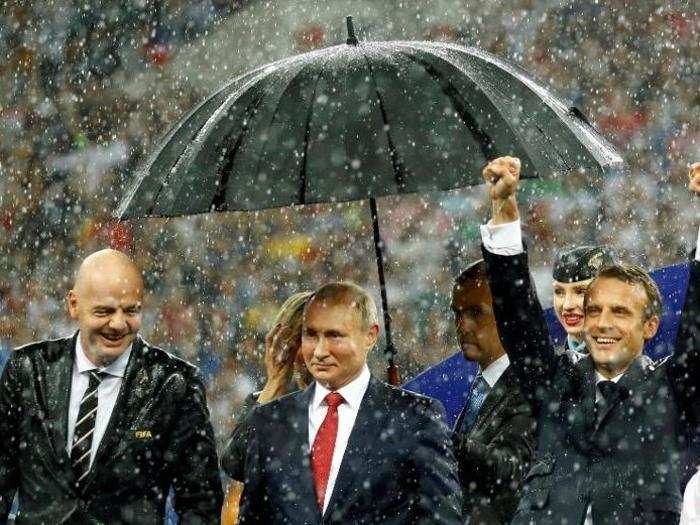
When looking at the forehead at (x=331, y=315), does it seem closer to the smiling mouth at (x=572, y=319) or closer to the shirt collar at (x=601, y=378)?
the shirt collar at (x=601, y=378)

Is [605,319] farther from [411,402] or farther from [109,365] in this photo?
[109,365]

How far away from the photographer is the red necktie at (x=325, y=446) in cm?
530

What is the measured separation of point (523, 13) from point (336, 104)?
6514 mm

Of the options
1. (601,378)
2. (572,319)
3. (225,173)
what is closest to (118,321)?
(225,173)

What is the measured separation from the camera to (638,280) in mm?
5309

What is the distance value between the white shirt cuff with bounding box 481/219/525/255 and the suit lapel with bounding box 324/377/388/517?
0.52 meters

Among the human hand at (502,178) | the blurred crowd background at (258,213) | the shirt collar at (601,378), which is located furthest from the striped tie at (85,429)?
the blurred crowd background at (258,213)

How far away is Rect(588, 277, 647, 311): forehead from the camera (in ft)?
17.3

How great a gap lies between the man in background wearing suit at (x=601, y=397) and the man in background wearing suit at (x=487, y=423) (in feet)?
0.48

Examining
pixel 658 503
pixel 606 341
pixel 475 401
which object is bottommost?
pixel 658 503

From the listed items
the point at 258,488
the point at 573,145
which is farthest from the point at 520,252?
the point at 258,488

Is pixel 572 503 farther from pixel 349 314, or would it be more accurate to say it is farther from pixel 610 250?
pixel 610 250

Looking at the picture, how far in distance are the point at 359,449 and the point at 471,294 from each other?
2.21 ft

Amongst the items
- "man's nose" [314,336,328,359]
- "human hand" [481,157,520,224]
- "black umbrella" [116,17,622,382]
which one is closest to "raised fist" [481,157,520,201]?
"human hand" [481,157,520,224]
